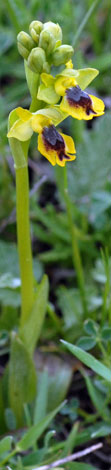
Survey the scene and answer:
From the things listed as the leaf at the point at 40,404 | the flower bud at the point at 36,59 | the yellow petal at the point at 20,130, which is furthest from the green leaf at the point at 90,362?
the flower bud at the point at 36,59

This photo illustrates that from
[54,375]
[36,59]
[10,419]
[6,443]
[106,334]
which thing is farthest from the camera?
[54,375]

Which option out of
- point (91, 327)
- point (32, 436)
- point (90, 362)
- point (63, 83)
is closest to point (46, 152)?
point (63, 83)

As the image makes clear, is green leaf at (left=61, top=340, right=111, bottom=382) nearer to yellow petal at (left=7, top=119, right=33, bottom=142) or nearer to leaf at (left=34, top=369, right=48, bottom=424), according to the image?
leaf at (left=34, top=369, right=48, bottom=424)

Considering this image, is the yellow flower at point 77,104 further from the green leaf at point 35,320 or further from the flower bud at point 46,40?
the green leaf at point 35,320

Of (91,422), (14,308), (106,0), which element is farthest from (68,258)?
(106,0)

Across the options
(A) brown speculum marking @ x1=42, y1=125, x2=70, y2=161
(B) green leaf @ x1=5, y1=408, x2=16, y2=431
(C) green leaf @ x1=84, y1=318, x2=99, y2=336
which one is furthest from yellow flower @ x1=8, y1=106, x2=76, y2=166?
(B) green leaf @ x1=5, y1=408, x2=16, y2=431

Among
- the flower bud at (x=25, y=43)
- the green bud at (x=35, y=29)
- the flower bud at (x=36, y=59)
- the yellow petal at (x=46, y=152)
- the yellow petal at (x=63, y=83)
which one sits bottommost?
the yellow petal at (x=46, y=152)

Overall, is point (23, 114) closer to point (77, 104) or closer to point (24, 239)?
point (77, 104)
